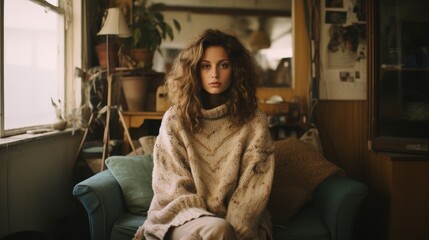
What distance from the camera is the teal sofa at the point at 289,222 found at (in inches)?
67.9

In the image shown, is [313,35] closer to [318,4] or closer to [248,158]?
[318,4]

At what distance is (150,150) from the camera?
2316 mm

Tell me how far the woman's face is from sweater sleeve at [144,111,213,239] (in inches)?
8.8

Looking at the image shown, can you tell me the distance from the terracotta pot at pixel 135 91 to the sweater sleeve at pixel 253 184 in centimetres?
111

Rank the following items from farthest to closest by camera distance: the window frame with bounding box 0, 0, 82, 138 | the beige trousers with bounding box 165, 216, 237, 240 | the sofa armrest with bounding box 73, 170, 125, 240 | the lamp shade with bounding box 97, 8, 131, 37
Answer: the window frame with bounding box 0, 0, 82, 138, the lamp shade with bounding box 97, 8, 131, 37, the sofa armrest with bounding box 73, 170, 125, 240, the beige trousers with bounding box 165, 216, 237, 240

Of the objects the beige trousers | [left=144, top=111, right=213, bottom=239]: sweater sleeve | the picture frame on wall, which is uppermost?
the picture frame on wall

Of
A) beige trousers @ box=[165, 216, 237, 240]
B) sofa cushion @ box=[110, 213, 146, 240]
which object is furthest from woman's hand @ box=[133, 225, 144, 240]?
beige trousers @ box=[165, 216, 237, 240]

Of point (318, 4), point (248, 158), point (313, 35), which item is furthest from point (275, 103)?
point (248, 158)

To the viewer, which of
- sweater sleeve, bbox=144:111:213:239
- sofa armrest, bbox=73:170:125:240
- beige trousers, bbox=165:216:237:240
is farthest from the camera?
sofa armrest, bbox=73:170:125:240

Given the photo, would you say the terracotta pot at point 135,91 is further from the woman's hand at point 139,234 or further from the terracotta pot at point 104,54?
the woman's hand at point 139,234

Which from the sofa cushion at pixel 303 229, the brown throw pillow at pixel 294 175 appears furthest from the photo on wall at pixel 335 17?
the sofa cushion at pixel 303 229

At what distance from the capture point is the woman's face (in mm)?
1729

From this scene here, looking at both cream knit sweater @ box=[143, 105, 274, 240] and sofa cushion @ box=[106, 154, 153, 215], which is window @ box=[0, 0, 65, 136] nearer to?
sofa cushion @ box=[106, 154, 153, 215]

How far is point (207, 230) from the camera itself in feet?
4.47
